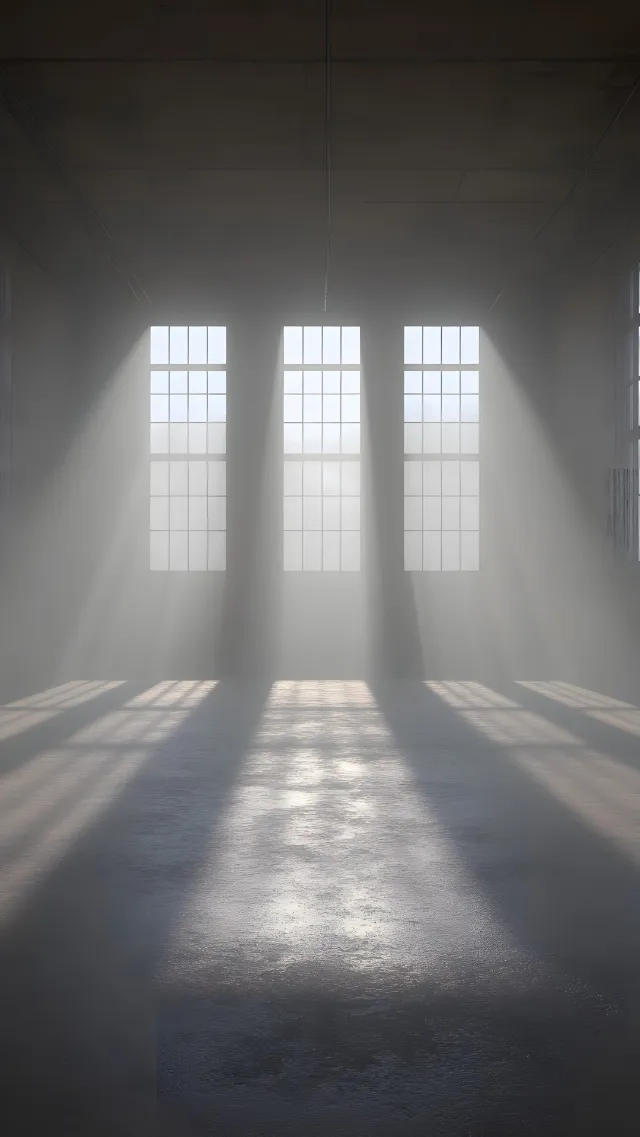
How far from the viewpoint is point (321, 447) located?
15.7 m

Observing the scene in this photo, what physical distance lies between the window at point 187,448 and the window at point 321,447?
1.10 metres

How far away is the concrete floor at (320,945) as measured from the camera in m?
2.43

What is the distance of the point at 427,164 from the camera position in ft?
33.3

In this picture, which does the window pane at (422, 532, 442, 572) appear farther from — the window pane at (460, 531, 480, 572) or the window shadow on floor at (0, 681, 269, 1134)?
the window shadow on floor at (0, 681, 269, 1134)

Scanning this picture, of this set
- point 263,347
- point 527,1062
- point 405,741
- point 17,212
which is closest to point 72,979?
point 527,1062

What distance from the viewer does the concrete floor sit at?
243 centimetres

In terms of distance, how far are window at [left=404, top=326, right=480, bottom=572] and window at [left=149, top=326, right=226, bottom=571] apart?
305 centimetres

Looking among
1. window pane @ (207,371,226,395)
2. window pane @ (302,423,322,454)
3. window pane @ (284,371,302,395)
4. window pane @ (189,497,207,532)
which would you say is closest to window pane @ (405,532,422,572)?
window pane @ (302,423,322,454)

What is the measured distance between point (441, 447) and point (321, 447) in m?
1.93

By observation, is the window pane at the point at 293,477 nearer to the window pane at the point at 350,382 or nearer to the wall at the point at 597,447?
the window pane at the point at 350,382

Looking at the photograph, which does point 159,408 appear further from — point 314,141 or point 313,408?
point 314,141

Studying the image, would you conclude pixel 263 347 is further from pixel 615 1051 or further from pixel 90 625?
pixel 615 1051

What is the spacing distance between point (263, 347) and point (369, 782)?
1027 cm

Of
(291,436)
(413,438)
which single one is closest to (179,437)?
(291,436)
